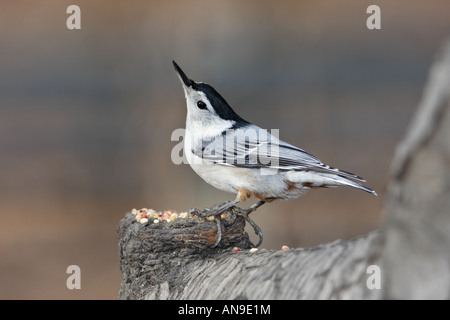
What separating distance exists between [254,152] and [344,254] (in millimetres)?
1014

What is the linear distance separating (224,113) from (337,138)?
2266 millimetres

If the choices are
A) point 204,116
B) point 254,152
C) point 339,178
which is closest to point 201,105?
point 204,116

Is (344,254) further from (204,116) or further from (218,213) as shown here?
(204,116)

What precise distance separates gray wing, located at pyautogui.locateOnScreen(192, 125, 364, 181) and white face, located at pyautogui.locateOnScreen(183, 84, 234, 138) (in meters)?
0.04

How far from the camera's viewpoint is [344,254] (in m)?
1.48

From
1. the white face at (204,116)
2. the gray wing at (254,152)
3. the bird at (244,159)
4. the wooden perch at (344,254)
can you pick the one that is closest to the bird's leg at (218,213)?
the wooden perch at (344,254)

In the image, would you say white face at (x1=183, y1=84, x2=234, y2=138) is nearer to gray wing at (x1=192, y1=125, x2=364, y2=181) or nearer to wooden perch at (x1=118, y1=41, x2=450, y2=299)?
gray wing at (x1=192, y1=125, x2=364, y2=181)

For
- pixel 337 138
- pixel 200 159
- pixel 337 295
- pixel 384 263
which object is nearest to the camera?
pixel 384 263

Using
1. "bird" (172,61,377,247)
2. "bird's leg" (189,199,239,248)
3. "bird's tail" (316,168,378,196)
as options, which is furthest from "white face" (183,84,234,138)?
"bird's leg" (189,199,239,248)

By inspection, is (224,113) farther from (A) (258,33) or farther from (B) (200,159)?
(A) (258,33)

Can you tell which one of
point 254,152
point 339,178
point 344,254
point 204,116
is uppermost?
point 204,116

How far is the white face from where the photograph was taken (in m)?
2.57

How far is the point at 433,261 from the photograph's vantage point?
3.53 ft
